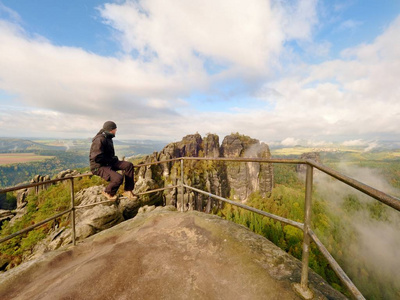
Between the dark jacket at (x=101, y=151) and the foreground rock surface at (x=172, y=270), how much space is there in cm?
183

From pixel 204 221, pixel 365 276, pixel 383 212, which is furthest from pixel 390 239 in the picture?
pixel 204 221

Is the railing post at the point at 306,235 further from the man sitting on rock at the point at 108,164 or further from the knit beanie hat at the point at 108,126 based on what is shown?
the knit beanie hat at the point at 108,126

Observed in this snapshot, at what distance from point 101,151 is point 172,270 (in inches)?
127

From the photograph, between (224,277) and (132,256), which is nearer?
(224,277)

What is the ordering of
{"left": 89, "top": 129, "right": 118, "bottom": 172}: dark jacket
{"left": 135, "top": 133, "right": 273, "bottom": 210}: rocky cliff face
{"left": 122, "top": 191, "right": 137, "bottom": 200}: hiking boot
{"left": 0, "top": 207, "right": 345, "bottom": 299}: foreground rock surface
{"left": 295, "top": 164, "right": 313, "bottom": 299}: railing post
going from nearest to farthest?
{"left": 295, "top": 164, "right": 313, "bottom": 299}: railing post
{"left": 0, "top": 207, "right": 345, "bottom": 299}: foreground rock surface
{"left": 89, "top": 129, "right": 118, "bottom": 172}: dark jacket
{"left": 122, "top": 191, "right": 137, "bottom": 200}: hiking boot
{"left": 135, "top": 133, "right": 273, "bottom": 210}: rocky cliff face

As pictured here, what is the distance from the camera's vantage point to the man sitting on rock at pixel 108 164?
464 cm

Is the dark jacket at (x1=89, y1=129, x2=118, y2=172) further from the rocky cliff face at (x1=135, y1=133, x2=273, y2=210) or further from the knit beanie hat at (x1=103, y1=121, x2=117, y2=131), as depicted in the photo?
the rocky cliff face at (x1=135, y1=133, x2=273, y2=210)

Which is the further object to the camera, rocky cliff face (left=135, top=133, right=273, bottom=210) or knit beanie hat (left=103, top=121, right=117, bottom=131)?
rocky cliff face (left=135, top=133, right=273, bottom=210)

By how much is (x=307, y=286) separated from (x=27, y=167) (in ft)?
837

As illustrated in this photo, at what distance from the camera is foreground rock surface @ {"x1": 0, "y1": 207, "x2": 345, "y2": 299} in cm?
230

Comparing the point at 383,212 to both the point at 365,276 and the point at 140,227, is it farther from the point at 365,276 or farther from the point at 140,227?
→ the point at 140,227

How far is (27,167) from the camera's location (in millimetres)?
190625

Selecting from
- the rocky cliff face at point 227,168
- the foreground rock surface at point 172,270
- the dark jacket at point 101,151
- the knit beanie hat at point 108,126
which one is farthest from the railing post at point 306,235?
the rocky cliff face at point 227,168

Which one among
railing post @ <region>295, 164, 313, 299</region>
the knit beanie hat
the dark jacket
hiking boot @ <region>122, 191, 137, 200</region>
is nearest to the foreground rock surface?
railing post @ <region>295, 164, 313, 299</region>
